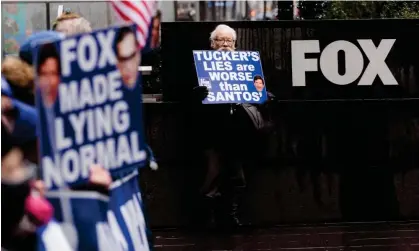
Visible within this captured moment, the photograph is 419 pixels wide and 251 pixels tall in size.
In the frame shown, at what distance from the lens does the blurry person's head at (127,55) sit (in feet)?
10.4

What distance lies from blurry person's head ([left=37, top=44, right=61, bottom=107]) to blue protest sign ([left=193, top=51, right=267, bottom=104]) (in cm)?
368

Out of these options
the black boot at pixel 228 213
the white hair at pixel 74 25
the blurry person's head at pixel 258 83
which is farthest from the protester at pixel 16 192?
the black boot at pixel 228 213

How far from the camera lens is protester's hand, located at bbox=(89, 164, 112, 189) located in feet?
10.1

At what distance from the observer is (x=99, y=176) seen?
3.10 m

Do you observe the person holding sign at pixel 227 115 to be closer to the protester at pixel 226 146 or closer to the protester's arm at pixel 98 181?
the protester at pixel 226 146

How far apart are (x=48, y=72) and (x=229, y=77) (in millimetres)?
3800

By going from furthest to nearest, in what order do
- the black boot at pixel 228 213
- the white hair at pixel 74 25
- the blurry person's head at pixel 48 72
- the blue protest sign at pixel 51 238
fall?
the black boot at pixel 228 213 < the white hair at pixel 74 25 < the blue protest sign at pixel 51 238 < the blurry person's head at pixel 48 72

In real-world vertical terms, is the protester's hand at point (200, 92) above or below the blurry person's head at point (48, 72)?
below

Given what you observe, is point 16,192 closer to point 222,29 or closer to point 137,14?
point 137,14

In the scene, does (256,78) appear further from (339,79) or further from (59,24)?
(59,24)

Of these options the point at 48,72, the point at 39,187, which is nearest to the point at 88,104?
the point at 48,72

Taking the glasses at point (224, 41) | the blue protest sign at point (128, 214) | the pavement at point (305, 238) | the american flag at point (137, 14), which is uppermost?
the american flag at point (137, 14)

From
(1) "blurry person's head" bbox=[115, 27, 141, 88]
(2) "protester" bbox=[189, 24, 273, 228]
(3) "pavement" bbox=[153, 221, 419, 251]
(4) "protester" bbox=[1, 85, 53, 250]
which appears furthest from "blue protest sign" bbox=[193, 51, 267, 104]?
(4) "protester" bbox=[1, 85, 53, 250]

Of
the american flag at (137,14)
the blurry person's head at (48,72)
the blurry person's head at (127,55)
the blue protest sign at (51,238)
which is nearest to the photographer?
the blurry person's head at (48,72)
